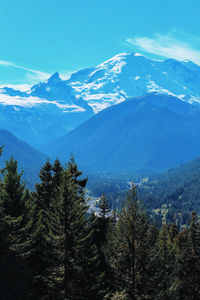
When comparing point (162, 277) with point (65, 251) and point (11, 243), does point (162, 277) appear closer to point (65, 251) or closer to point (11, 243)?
point (65, 251)

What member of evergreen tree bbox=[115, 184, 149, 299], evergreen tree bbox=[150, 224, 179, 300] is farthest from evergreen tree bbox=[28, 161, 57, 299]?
evergreen tree bbox=[150, 224, 179, 300]

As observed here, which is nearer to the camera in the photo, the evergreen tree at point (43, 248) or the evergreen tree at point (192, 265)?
the evergreen tree at point (43, 248)

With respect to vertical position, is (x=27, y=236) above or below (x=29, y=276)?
above

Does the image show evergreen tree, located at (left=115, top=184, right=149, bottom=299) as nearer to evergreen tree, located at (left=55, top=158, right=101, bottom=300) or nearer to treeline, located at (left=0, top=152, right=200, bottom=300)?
treeline, located at (left=0, top=152, right=200, bottom=300)

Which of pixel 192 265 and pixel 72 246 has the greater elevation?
pixel 72 246

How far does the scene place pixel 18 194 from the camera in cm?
3219

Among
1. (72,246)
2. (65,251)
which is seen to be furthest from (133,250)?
(65,251)

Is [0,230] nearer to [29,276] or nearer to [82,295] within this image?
[29,276]

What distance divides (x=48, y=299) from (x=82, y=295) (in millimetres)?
3361

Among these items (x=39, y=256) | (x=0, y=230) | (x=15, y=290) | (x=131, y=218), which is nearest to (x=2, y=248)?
(x=0, y=230)

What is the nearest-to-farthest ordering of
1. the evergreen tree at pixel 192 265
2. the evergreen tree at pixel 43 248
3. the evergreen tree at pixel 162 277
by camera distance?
the evergreen tree at pixel 43 248, the evergreen tree at pixel 162 277, the evergreen tree at pixel 192 265

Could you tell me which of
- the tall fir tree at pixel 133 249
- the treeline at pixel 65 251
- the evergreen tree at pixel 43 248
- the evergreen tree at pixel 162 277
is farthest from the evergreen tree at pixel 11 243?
the evergreen tree at pixel 162 277

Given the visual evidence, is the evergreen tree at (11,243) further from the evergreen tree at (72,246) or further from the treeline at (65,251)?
the evergreen tree at (72,246)

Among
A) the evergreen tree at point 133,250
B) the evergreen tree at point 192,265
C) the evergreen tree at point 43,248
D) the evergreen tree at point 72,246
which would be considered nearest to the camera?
the evergreen tree at point 72,246
